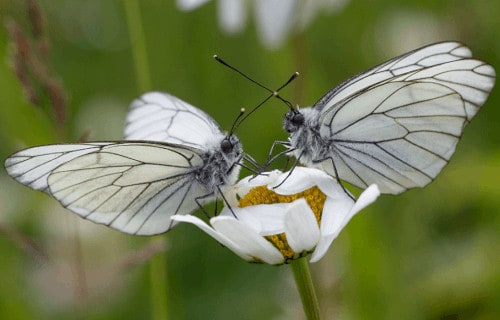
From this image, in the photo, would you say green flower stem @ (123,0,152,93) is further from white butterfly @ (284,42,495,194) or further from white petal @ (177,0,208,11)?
white butterfly @ (284,42,495,194)

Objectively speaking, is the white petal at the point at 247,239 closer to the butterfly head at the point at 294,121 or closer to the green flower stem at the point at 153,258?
the butterfly head at the point at 294,121

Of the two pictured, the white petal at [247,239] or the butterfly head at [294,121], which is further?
the butterfly head at [294,121]

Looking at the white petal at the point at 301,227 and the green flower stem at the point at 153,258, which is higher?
the green flower stem at the point at 153,258

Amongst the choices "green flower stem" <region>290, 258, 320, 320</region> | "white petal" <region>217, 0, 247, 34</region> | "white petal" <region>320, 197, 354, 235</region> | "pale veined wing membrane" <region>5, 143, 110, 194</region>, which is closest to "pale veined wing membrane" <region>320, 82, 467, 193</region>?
"white petal" <region>320, 197, 354, 235</region>

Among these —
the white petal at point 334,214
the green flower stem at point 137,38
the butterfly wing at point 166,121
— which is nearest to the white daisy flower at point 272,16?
the green flower stem at point 137,38

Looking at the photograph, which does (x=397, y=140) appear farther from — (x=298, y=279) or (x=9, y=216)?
(x=9, y=216)

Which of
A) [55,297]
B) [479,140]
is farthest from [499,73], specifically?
[55,297]
